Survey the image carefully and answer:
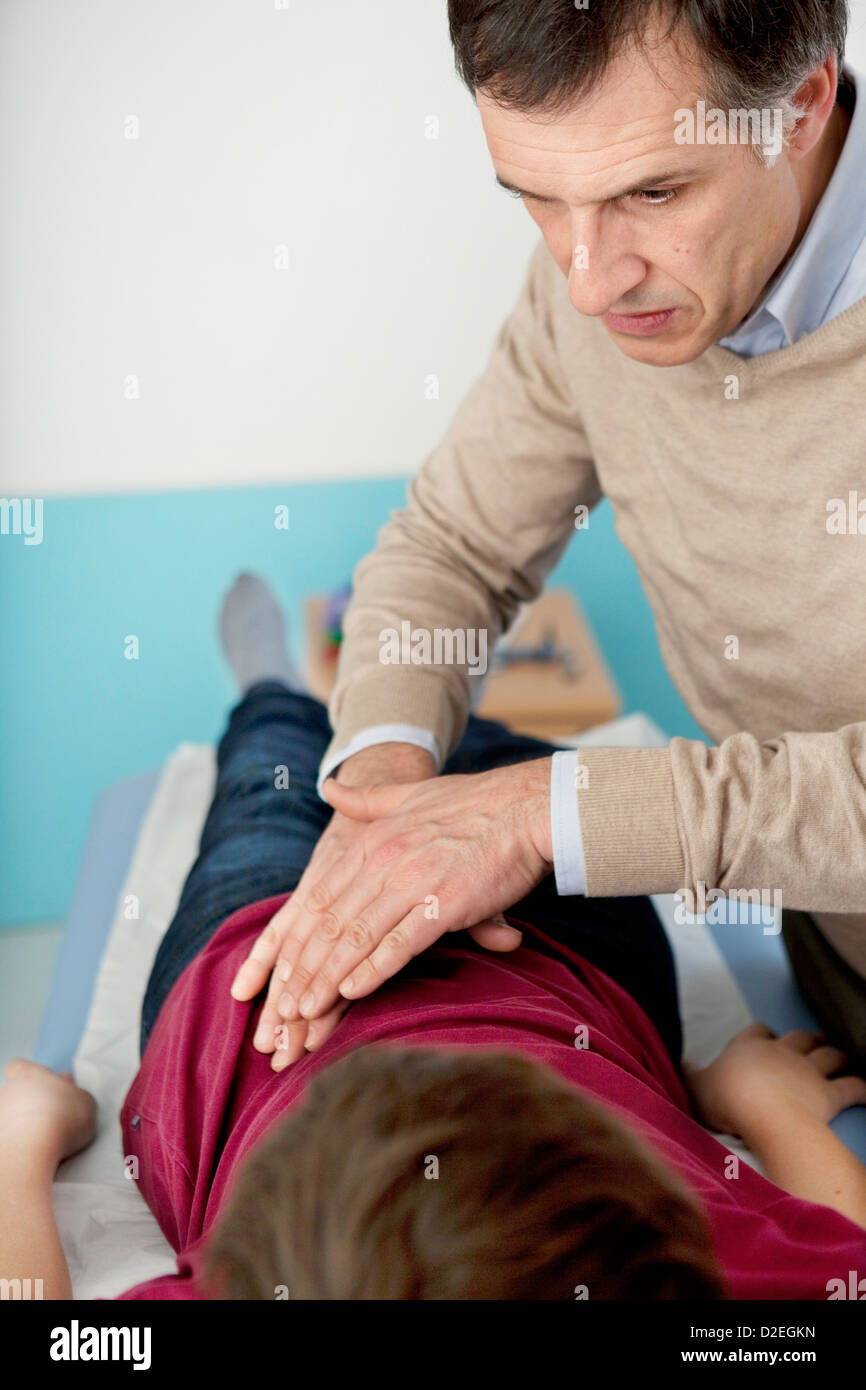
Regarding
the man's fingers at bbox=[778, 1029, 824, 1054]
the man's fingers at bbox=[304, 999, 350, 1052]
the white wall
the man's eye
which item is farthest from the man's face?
the white wall

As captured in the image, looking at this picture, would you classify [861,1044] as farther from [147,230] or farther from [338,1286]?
[147,230]

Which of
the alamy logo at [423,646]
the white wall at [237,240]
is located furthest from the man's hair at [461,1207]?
the white wall at [237,240]

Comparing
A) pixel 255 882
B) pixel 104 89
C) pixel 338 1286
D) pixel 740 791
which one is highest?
pixel 104 89

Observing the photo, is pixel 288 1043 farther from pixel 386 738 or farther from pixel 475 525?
pixel 475 525

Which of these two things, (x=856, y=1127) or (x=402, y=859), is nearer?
(x=402, y=859)

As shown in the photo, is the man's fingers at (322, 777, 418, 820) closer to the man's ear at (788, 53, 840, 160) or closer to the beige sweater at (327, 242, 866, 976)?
the beige sweater at (327, 242, 866, 976)

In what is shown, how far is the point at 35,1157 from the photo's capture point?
1.25 metres

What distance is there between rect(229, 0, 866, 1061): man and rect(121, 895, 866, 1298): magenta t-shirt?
0.05 metres

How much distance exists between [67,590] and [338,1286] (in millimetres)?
2333

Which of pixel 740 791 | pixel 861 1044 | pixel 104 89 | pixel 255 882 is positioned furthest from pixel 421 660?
pixel 104 89

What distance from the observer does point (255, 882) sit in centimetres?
140

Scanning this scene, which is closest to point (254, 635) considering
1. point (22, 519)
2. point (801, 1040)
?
point (22, 519)

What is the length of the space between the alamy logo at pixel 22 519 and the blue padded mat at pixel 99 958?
2.95 ft

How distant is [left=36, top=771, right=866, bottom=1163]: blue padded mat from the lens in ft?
5.38
